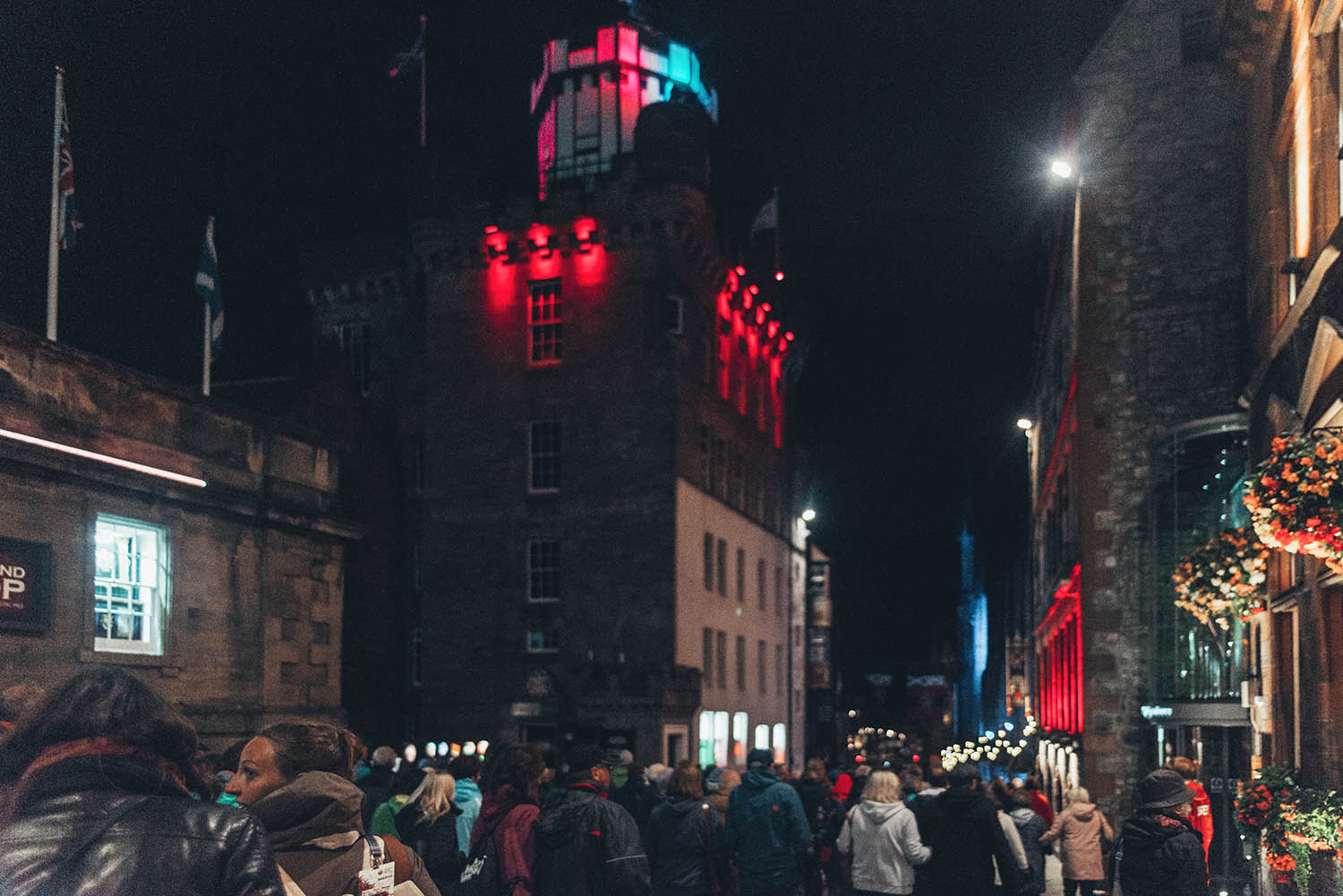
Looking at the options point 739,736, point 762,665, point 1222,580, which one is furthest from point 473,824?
point 762,665

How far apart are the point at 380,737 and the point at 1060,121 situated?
2469 centimetres

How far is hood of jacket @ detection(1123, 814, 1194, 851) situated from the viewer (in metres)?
8.38

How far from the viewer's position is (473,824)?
11.3 m

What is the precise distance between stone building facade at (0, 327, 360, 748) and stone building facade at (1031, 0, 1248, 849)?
1237 centimetres

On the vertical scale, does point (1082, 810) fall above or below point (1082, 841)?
above

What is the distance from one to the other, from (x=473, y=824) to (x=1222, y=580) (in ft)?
30.8

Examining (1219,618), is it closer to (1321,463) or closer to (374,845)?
(1321,463)

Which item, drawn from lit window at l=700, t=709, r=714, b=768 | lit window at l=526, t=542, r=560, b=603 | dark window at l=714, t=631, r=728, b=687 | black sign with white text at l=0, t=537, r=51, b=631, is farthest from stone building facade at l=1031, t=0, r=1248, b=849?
dark window at l=714, t=631, r=728, b=687

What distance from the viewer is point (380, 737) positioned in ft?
130

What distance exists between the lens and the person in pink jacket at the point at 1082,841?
1506 centimetres

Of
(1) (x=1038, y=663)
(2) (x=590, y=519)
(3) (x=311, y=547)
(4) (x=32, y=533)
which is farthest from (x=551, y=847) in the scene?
(1) (x=1038, y=663)

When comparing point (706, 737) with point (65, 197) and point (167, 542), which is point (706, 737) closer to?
point (167, 542)

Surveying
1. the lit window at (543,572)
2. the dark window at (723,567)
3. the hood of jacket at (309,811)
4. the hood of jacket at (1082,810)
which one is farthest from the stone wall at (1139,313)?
the dark window at (723,567)

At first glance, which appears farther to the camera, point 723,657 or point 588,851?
point 723,657
